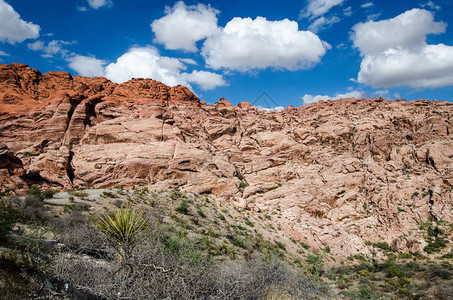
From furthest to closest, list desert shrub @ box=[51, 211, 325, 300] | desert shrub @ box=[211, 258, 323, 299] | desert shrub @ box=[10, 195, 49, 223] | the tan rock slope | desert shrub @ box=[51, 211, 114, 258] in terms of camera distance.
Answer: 1. the tan rock slope
2. desert shrub @ box=[10, 195, 49, 223]
3. desert shrub @ box=[51, 211, 114, 258]
4. desert shrub @ box=[211, 258, 323, 299]
5. desert shrub @ box=[51, 211, 325, 300]

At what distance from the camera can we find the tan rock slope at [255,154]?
81.1ft

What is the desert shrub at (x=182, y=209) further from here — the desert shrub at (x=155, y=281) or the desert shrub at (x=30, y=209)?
the desert shrub at (x=155, y=281)

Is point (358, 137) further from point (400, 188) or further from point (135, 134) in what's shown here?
point (135, 134)

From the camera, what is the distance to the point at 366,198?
2791cm

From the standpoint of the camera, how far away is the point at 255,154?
3862 cm

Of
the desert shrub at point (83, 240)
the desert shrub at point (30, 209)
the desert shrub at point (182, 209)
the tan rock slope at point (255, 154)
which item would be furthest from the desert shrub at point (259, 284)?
the tan rock slope at point (255, 154)

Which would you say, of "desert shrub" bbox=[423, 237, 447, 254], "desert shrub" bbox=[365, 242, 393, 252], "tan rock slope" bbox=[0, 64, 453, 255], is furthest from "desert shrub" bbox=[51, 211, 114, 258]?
"desert shrub" bbox=[423, 237, 447, 254]

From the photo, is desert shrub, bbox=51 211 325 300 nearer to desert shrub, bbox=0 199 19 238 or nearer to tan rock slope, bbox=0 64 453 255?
desert shrub, bbox=0 199 19 238

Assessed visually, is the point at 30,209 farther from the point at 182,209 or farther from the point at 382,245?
the point at 382,245

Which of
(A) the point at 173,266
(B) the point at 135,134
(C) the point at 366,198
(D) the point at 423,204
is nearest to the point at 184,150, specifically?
(B) the point at 135,134

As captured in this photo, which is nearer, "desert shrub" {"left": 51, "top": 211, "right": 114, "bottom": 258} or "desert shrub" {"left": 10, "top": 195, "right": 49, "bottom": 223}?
"desert shrub" {"left": 51, "top": 211, "right": 114, "bottom": 258}

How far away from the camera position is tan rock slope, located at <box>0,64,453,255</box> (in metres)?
24.7

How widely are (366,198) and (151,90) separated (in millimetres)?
Answer: 46048

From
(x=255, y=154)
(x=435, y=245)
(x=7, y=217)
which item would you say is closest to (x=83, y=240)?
(x=7, y=217)
